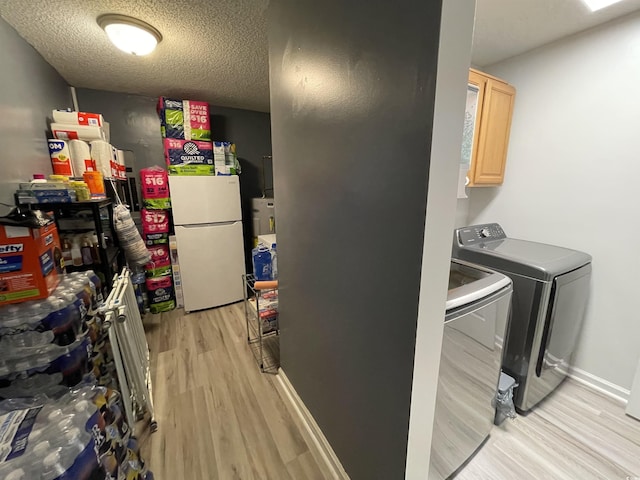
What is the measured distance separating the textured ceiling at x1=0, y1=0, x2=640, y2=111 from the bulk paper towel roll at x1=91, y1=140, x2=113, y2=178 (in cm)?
63

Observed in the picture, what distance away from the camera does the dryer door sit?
149 cm

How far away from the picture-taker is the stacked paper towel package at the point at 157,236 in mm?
2625

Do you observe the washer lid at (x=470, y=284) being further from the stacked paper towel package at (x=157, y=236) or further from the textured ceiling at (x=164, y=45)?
the stacked paper towel package at (x=157, y=236)

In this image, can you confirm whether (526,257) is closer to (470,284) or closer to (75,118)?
(470,284)

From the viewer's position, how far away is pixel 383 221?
2.73 ft

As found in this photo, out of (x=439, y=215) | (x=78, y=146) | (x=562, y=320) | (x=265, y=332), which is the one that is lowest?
(x=265, y=332)

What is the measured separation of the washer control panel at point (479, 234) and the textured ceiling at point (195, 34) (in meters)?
1.31

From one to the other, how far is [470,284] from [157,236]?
9.58 feet

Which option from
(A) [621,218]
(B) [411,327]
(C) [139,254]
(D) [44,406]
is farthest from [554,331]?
(C) [139,254]

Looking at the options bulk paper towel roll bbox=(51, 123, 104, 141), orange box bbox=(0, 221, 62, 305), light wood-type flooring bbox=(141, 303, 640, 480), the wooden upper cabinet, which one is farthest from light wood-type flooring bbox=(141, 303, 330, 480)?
the wooden upper cabinet

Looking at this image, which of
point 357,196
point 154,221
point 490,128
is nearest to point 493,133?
point 490,128

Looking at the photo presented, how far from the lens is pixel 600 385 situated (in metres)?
1.80

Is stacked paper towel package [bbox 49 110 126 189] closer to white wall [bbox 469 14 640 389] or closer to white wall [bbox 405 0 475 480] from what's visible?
white wall [bbox 405 0 475 480]

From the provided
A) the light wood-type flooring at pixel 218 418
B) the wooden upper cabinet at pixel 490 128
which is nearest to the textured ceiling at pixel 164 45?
the wooden upper cabinet at pixel 490 128
